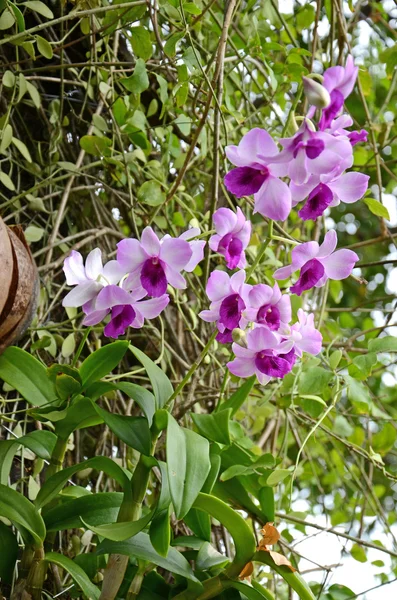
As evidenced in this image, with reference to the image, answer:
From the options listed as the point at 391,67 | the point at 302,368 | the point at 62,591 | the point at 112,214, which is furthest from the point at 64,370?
the point at 391,67

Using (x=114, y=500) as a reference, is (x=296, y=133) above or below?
above

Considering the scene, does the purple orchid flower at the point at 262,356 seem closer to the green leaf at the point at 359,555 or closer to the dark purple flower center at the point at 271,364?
the dark purple flower center at the point at 271,364

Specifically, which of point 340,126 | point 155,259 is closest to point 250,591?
point 155,259

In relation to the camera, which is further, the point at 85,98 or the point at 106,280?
the point at 85,98

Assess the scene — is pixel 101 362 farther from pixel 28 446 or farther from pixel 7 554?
pixel 7 554

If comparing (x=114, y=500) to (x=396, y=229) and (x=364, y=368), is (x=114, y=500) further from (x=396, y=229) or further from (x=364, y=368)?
(x=396, y=229)

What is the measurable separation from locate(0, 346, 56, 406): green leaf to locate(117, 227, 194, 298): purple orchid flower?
0.62 feet

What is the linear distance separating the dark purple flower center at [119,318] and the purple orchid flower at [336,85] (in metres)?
0.26

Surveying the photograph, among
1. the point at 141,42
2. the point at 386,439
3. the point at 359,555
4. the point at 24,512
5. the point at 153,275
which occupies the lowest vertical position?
the point at 359,555

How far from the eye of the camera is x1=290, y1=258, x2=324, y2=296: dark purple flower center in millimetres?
680

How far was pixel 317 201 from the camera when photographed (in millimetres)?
617

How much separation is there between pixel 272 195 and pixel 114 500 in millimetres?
389

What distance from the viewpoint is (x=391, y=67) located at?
1.20 m

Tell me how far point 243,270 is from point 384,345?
349mm
